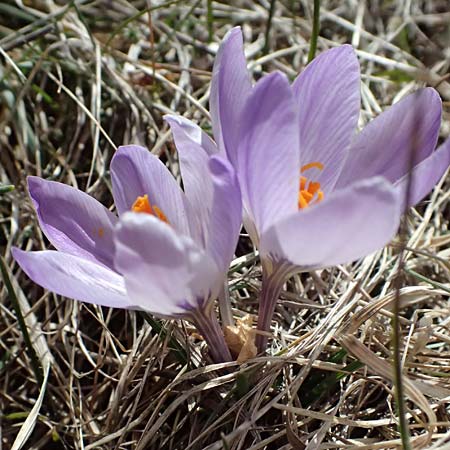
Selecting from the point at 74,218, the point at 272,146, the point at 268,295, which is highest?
the point at 272,146

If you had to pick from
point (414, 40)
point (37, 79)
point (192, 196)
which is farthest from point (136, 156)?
point (414, 40)

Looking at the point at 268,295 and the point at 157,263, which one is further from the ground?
the point at 157,263

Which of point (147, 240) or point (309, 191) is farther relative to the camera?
point (309, 191)

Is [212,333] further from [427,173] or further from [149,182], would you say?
[427,173]

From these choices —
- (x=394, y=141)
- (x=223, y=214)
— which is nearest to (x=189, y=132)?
(x=223, y=214)

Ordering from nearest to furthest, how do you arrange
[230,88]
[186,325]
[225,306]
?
1. [230,88]
2. [225,306]
3. [186,325]

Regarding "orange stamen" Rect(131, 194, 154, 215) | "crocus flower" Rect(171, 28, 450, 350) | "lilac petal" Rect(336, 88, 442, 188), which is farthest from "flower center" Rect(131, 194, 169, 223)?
"lilac petal" Rect(336, 88, 442, 188)
